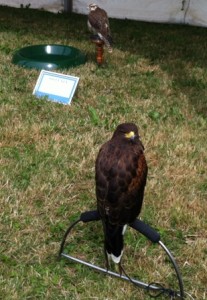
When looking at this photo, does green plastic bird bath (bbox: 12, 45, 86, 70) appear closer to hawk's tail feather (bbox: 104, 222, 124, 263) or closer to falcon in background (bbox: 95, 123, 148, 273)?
falcon in background (bbox: 95, 123, 148, 273)

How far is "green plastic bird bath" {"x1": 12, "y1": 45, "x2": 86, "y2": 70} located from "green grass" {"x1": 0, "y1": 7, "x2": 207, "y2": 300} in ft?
0.52

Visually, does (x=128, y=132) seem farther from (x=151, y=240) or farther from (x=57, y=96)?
(x=57, y=96)

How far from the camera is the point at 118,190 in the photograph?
2791 millimetres

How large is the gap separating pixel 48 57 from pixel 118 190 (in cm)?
527

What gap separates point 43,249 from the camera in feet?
11.2

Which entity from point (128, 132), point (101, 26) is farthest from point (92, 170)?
point (101, 26)

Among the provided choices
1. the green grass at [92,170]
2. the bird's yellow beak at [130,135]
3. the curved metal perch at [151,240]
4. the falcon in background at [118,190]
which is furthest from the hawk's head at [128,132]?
the green grass at [92,170]

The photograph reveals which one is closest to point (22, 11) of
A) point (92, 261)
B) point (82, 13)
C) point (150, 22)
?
point (82, 13)

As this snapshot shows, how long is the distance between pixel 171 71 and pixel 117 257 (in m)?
4.95

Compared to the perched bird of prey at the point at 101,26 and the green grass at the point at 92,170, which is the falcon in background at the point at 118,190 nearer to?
the green grass at the point at 92,170

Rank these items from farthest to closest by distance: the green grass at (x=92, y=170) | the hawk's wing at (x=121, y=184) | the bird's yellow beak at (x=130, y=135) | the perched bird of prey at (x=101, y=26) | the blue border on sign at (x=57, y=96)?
the perched bird of prey at (x=101, y=26), the blue border on sign at (x=57, y=96), the green grass at (x=92, y=170), the bird's yellow beak at (x=130, y=135), the hawk's wing at (x=121, y=184)

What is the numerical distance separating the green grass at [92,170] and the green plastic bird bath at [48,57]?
159mm

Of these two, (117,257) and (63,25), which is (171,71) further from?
(117,257)

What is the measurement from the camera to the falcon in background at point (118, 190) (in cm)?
280
